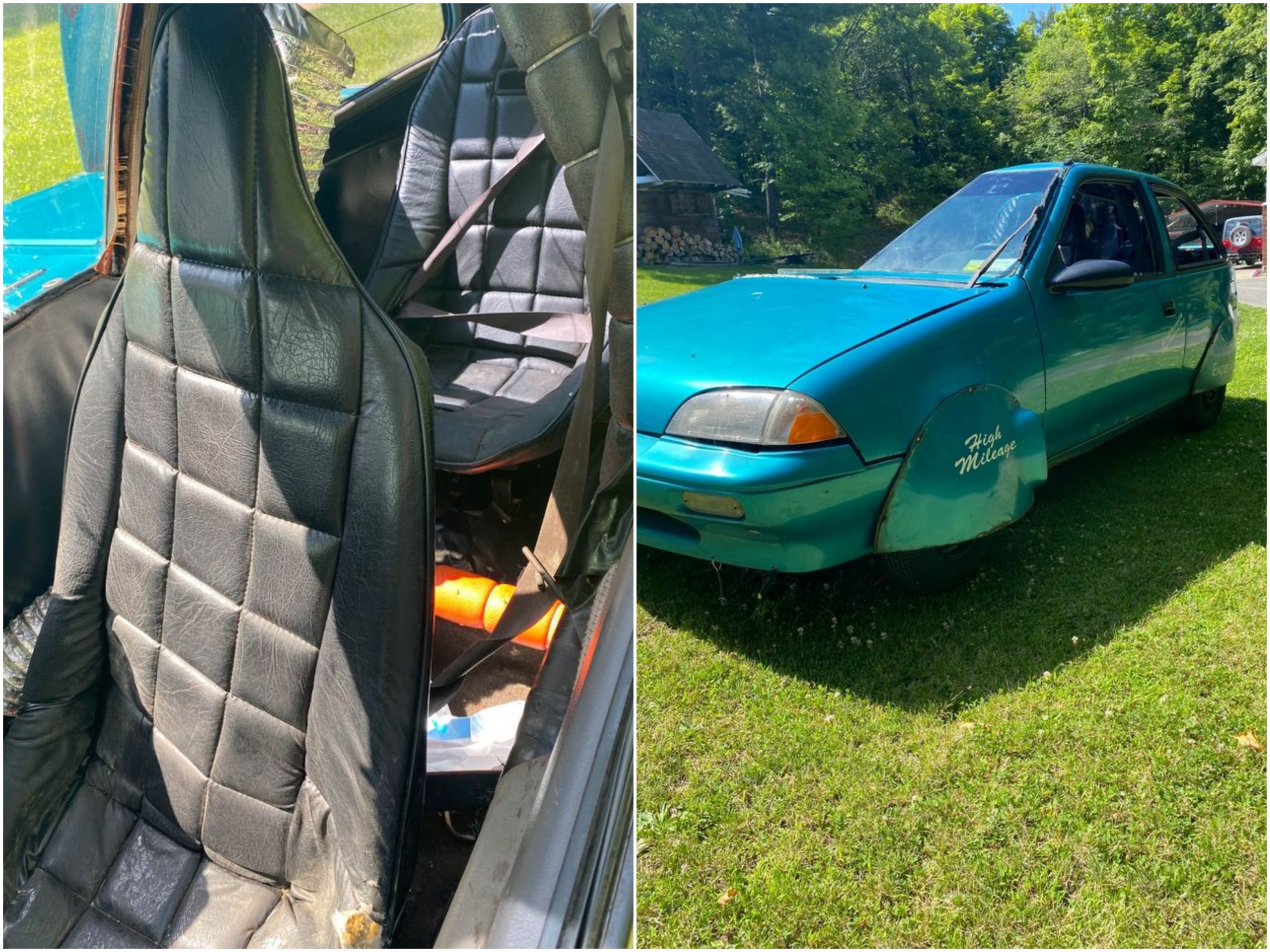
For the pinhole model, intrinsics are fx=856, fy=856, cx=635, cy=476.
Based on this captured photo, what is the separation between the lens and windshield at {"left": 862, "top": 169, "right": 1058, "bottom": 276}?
1.86 meters

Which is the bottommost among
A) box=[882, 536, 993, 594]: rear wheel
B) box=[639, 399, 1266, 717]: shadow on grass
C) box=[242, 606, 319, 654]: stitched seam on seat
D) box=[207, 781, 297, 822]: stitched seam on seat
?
box=[639, 399, 1266, 717]: shadow on grass

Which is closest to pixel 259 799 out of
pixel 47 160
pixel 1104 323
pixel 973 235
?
pixel 47 160

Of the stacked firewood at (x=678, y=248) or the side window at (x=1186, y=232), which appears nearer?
the stacked firewood at (x=678, y=248)

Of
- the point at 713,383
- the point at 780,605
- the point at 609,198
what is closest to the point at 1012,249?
the point at 713,383

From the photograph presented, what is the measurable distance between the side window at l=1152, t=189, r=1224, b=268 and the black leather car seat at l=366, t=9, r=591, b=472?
4.89ft

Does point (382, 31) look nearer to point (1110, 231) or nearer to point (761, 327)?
point (761, 327)

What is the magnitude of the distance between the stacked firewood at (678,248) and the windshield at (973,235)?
406mm

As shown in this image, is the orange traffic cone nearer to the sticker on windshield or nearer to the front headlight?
the front headlight

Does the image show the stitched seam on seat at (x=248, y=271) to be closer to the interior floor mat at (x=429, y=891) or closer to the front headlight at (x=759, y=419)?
the interior floor mat at (x=429, y=891)

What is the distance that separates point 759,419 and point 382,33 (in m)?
0.94

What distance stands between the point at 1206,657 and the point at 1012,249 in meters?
0.96

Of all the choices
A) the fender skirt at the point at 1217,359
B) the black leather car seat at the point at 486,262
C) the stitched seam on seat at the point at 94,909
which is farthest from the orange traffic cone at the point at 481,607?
the fender skirt at the point at 1217,359

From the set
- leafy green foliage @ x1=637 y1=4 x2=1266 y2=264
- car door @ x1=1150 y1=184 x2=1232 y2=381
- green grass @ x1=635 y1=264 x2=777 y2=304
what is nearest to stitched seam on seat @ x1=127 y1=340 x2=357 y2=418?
green grass @ x1=635 y1=264 x2=777 y2=304

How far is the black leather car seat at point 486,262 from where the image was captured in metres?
1.02
